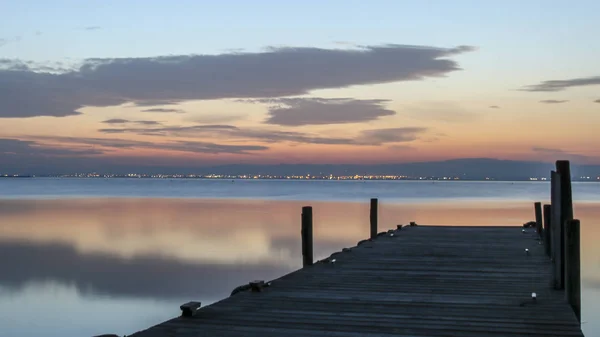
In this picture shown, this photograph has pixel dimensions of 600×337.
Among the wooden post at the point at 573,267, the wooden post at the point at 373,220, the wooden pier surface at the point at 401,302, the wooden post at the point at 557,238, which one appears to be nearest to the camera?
the wooden pier surface at the point at 401,302

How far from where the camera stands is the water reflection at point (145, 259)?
15883 millimetres

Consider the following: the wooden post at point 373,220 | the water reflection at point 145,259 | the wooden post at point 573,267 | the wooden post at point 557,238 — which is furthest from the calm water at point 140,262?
the wooden post at point 573,267

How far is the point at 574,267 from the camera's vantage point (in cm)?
923

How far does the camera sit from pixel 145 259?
23406 millimetres

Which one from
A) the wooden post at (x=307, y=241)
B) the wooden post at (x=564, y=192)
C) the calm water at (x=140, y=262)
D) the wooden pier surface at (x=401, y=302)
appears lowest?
the calm water at (x=140, y=262)

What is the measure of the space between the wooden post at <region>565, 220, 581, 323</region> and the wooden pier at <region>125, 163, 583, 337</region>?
0.04 feet

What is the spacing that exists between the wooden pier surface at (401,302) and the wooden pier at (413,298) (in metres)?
0.01

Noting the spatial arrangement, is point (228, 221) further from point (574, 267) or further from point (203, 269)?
point (574, 267)

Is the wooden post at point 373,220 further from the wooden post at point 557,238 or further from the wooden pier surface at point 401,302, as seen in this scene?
the wooden post at point 557,238

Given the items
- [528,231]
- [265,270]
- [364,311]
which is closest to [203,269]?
[265,270]

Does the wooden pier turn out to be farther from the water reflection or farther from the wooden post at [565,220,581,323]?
the water reflection

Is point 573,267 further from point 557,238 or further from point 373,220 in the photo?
point 373,220

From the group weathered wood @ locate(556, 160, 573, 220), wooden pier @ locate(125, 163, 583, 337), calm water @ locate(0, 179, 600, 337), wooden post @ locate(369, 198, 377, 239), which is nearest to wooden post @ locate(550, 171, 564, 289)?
wooden pier @ locate(125, 163, 583, 337)

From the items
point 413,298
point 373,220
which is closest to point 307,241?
point 413,298
